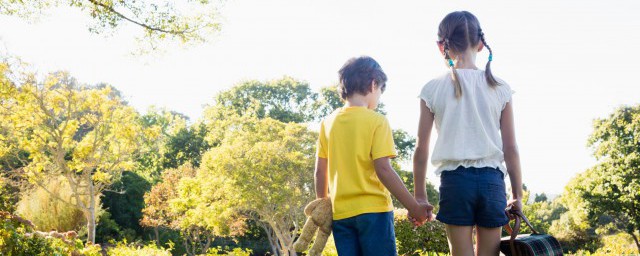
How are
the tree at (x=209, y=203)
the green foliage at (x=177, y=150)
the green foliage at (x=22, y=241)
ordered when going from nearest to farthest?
the green foliage at (x=22, y=241) → the tree at (x=209, y=203) → the green foliage at (x=177, y=150)

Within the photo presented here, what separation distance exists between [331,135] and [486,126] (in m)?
0.72

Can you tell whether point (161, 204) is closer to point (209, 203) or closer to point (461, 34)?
point (209, 203)

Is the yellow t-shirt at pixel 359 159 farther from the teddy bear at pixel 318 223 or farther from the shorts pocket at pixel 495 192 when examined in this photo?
the shorts pocket at pixel 495 192

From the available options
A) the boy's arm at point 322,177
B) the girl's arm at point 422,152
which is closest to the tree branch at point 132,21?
the boy's arm at point 322,177

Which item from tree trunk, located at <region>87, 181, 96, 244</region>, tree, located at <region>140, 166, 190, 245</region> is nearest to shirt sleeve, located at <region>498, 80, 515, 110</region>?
tree trunk, located at <region>87, 181, 96, 244</region>

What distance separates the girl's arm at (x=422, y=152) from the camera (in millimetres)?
2541

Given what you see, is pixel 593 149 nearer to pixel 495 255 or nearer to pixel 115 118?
pixel 115 118

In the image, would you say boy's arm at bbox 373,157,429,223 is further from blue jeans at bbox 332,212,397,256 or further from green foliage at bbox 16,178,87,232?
green foliage at bbox 16,178,87,232

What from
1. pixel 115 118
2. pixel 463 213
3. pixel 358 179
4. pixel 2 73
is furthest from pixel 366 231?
pixel 115 118

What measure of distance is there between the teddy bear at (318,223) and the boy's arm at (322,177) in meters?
0.05

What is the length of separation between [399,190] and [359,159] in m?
0.25

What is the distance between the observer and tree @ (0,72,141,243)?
13820 mm

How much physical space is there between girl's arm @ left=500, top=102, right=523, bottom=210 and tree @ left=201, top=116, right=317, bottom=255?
13521 mm

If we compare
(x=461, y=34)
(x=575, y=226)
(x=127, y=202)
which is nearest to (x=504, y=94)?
(x=461, y=34)
